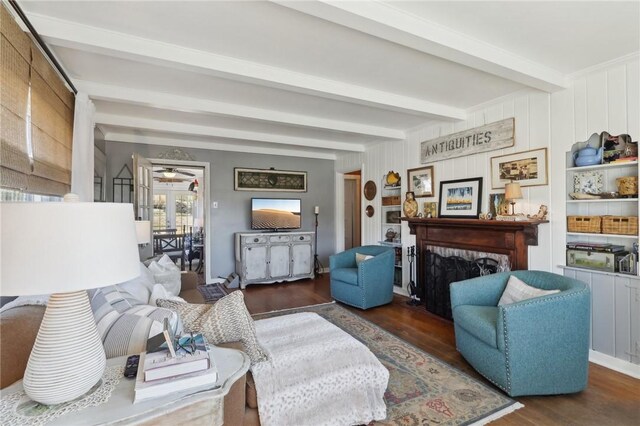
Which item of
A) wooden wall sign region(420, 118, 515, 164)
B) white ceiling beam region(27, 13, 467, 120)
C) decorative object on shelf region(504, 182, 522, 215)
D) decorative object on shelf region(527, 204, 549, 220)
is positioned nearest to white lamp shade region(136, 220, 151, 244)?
white ceiling beam region(27, 13, 467, 120)

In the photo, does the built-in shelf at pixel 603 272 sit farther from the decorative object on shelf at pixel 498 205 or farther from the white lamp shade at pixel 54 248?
the white lamp shade at pixel 54 248

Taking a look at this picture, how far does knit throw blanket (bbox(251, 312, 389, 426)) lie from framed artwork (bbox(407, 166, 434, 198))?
2824 mm

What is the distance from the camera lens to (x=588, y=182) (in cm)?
276

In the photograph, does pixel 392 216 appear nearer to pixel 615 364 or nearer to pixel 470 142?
pixel 470 142

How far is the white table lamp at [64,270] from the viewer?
0.82 metres

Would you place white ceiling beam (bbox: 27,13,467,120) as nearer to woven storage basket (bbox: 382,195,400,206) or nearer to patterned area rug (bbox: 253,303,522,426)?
woven storage basket (bbox: 382,195,400,206)

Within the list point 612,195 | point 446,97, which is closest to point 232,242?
point 446,97

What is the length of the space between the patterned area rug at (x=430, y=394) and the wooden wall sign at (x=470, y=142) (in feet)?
7.58

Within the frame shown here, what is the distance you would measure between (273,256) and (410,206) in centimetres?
242

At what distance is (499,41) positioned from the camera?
221 cm

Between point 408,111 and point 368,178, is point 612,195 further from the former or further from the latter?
point 368,178

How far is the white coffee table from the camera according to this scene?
0.91 meters

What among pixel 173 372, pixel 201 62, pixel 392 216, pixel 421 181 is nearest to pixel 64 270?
pixel 173 372

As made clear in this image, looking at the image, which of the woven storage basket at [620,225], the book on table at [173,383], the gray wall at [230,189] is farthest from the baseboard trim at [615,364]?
the gray wall at [230,189]
